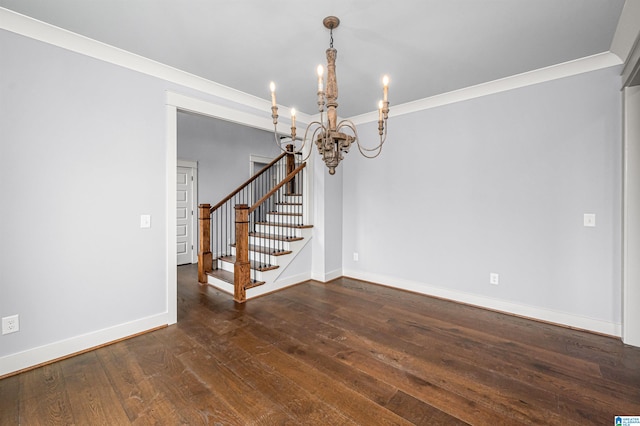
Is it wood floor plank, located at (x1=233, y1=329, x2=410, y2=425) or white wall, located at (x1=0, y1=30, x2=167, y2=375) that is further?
white wall, located at (x1=0, y1=30, x2=167, y2=375)

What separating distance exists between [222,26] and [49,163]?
170 centimetres

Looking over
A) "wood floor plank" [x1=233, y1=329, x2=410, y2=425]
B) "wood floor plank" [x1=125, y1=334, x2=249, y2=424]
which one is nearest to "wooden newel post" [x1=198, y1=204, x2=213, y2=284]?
"wood floor plank" [x1=125, y1=334, x2=249, y2=424]

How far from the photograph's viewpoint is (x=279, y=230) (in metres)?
4.56

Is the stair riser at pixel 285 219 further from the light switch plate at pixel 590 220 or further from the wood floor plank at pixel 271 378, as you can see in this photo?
the light switch plate at pixel 590 220

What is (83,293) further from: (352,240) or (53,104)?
(352,240)

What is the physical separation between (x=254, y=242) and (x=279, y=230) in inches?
19.0

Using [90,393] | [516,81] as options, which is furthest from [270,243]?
[516,81]

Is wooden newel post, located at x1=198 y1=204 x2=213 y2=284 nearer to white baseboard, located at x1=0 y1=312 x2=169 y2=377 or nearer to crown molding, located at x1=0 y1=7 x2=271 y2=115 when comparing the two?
white baseboard, located at x1=0 y1=312 x2=169 y2=377

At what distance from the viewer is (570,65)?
2666 mm

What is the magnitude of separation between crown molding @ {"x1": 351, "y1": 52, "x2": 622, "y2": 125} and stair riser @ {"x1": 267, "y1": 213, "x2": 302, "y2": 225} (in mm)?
A: 2140

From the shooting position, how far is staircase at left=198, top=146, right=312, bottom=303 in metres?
3.59

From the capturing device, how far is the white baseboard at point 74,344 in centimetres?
203

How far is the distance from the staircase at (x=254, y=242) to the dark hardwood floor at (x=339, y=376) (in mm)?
742

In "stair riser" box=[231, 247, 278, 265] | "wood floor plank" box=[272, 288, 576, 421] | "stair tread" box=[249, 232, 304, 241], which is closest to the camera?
"wood floor plank" box=[272, 288, 576, 421]
